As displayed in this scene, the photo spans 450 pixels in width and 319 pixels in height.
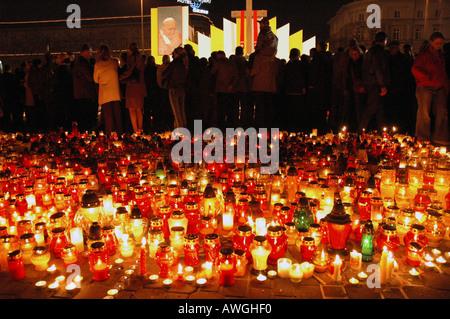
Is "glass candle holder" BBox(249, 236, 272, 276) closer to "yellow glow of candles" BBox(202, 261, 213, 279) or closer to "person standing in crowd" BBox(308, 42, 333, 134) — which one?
"yellow glow of candles" BBox(202, 261, 213, 279)

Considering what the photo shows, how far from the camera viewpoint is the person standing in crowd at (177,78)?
25.4ft

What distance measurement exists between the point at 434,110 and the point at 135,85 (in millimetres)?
6261

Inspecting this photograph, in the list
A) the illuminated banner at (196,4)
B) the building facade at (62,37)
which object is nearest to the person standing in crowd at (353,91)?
the illuminated banner at (196,4)

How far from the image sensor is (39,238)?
3344mm

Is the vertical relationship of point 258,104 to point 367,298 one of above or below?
above

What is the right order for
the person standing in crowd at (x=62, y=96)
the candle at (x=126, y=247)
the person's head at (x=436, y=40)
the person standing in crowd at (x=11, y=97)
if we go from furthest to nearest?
the person standing in crowd at (x=11, y=97) → the person standing in crowd at (x=62, y=96) → the person's head at (x=436, y=40) → the candle at (x=126, y=247)

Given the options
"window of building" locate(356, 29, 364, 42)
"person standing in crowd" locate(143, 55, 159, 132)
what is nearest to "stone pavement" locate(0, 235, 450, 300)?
"person standing in crowd" locate(143, 55, 159, 132)

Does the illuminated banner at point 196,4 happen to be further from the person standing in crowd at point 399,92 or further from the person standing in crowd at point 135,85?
the person standing in crowd at point 399,92

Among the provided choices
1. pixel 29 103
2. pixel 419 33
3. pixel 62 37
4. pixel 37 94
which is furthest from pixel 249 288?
pixel 62 37

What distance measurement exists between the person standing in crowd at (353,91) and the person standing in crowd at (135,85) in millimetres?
4518
